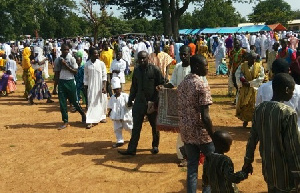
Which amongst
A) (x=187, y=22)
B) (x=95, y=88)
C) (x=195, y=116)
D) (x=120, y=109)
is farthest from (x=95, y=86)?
(x=187, y=22)

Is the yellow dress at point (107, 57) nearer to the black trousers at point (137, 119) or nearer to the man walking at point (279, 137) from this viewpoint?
the black trousers at point (137, 119)

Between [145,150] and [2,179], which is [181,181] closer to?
[145,150]

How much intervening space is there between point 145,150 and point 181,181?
161 centimetres

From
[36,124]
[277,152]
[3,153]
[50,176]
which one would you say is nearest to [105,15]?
[36,124]

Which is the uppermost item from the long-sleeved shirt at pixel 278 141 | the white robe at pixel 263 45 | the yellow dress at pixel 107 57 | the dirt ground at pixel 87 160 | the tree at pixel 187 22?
the tree at pixel 187 22

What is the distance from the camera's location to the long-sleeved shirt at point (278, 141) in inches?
118

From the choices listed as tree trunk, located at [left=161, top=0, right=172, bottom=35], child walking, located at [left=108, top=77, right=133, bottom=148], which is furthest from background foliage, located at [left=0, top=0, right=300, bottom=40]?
child walking, located at [left=108, top=77, right=133, bottom=148]

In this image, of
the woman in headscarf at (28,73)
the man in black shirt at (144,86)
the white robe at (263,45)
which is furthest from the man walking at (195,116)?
the white robe at (263,45)

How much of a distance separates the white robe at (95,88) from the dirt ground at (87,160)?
10.9 inches

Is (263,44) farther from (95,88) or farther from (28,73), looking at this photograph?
(95,88)

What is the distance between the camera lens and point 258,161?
6.21 m

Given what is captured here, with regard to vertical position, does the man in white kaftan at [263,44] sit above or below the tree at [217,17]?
below

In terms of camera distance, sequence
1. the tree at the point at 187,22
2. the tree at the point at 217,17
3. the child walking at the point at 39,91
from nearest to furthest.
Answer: the child walking at the point at 39,91, the tree at the point at 217,17, the tree at the point at 187,22

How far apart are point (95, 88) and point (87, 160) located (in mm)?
2493
